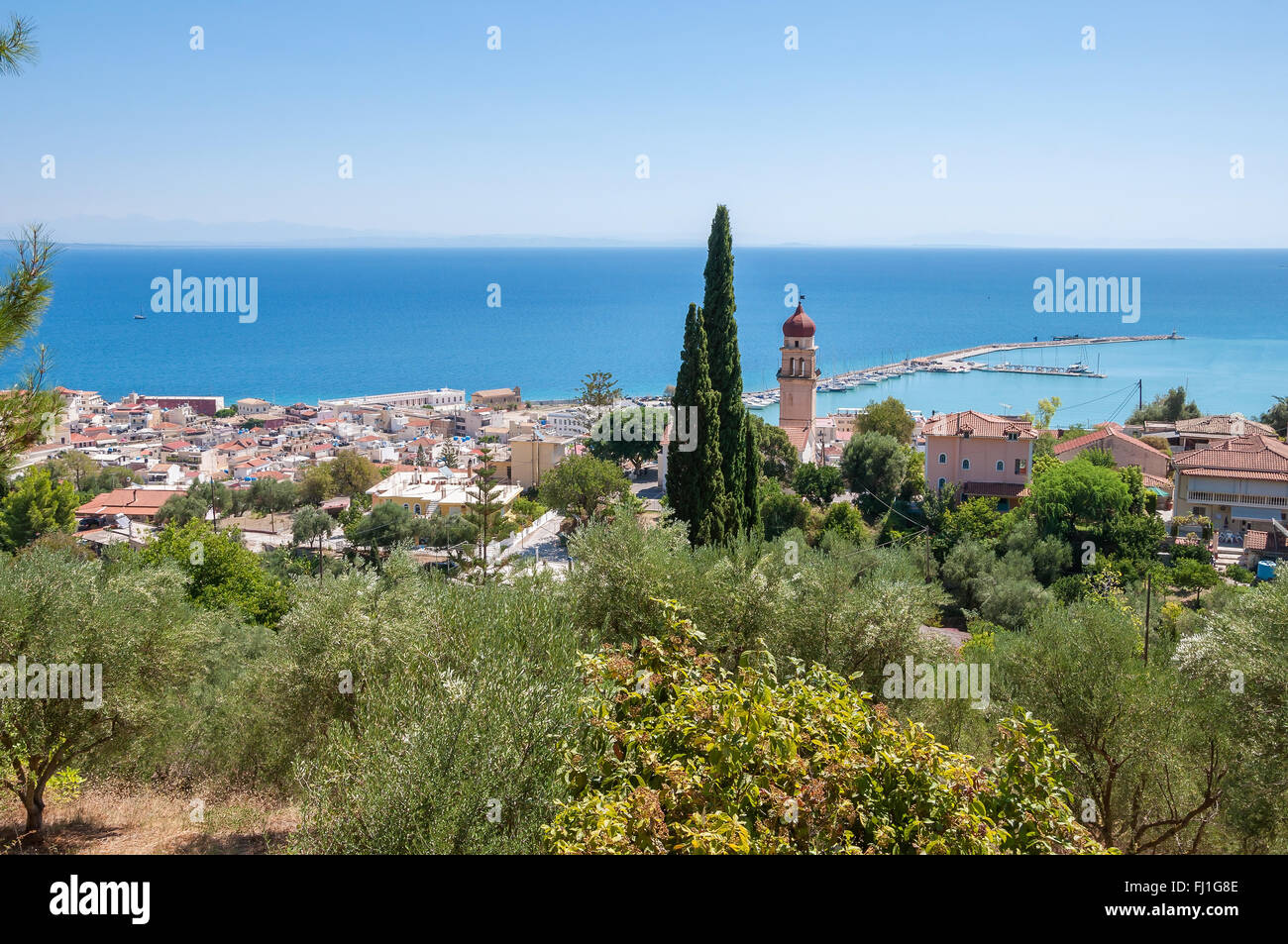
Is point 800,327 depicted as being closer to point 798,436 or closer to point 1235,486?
point 798,436

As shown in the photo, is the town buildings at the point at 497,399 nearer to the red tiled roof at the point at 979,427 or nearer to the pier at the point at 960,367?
the pier at the point at 960,367

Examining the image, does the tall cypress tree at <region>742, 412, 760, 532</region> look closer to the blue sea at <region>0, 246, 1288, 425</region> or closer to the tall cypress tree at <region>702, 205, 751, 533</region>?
the tall cypress tree at <region>702, 205, 751, 533</region>

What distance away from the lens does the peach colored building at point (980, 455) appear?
3444 centimetres

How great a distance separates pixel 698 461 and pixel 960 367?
101333 millimetres

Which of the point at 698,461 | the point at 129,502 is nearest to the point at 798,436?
the point at 698,461

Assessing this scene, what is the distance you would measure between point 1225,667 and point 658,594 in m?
5.14

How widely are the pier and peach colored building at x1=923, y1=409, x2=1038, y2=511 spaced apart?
175ft

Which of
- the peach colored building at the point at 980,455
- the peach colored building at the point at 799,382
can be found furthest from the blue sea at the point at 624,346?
the peach colored building at the point at 980,455

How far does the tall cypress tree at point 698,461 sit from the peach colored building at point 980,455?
1924 cm

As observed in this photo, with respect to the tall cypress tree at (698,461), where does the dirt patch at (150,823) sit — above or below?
below

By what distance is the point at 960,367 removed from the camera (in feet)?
364

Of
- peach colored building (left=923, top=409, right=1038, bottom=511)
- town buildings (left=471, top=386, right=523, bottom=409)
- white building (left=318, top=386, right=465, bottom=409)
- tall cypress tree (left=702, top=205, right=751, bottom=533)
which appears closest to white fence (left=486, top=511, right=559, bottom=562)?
tall cypress tree (left=702, top=205, right=751, bottom=533)

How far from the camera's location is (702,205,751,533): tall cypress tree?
18297 mm
